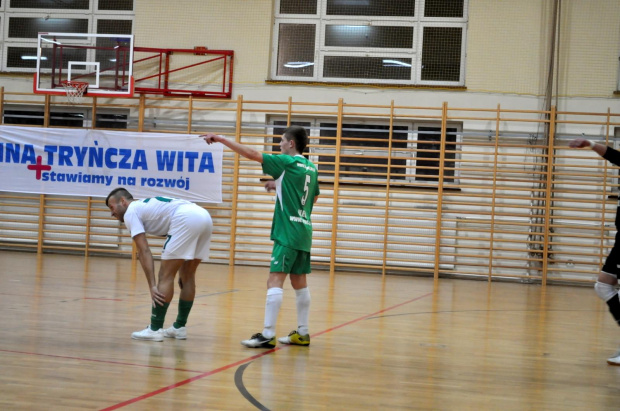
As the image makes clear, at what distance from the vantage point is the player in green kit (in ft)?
16.2

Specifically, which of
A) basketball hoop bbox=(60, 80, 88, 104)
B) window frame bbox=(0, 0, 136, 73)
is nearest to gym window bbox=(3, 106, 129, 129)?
window frame bbox=(0, 0, 136, 73)

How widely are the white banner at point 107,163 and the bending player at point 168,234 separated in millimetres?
7651

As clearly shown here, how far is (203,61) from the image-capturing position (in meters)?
13.6

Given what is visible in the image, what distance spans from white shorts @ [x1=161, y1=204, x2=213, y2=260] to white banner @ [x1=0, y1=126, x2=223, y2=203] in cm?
770

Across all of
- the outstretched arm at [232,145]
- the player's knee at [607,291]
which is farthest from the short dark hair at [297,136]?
the player's knee at [607,291]

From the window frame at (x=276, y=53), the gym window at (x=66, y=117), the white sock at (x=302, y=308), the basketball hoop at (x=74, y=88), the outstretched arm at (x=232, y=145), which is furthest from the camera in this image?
the gym window at (x=66, y=117)

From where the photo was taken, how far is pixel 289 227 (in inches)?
196

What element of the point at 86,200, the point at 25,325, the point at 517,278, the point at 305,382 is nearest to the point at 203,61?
the point at 86,200

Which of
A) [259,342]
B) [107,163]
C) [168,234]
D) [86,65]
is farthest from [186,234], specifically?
[86,65]

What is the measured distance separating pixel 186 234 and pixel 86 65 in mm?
10038

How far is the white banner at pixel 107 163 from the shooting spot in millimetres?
12797

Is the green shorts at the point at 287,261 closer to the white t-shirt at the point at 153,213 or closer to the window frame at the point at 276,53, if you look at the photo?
the white t-shirt at the point at 153,213

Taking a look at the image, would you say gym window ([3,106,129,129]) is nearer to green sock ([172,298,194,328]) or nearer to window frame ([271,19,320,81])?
window frame ([271,19,320,81])

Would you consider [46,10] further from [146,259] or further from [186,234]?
[146,259]
